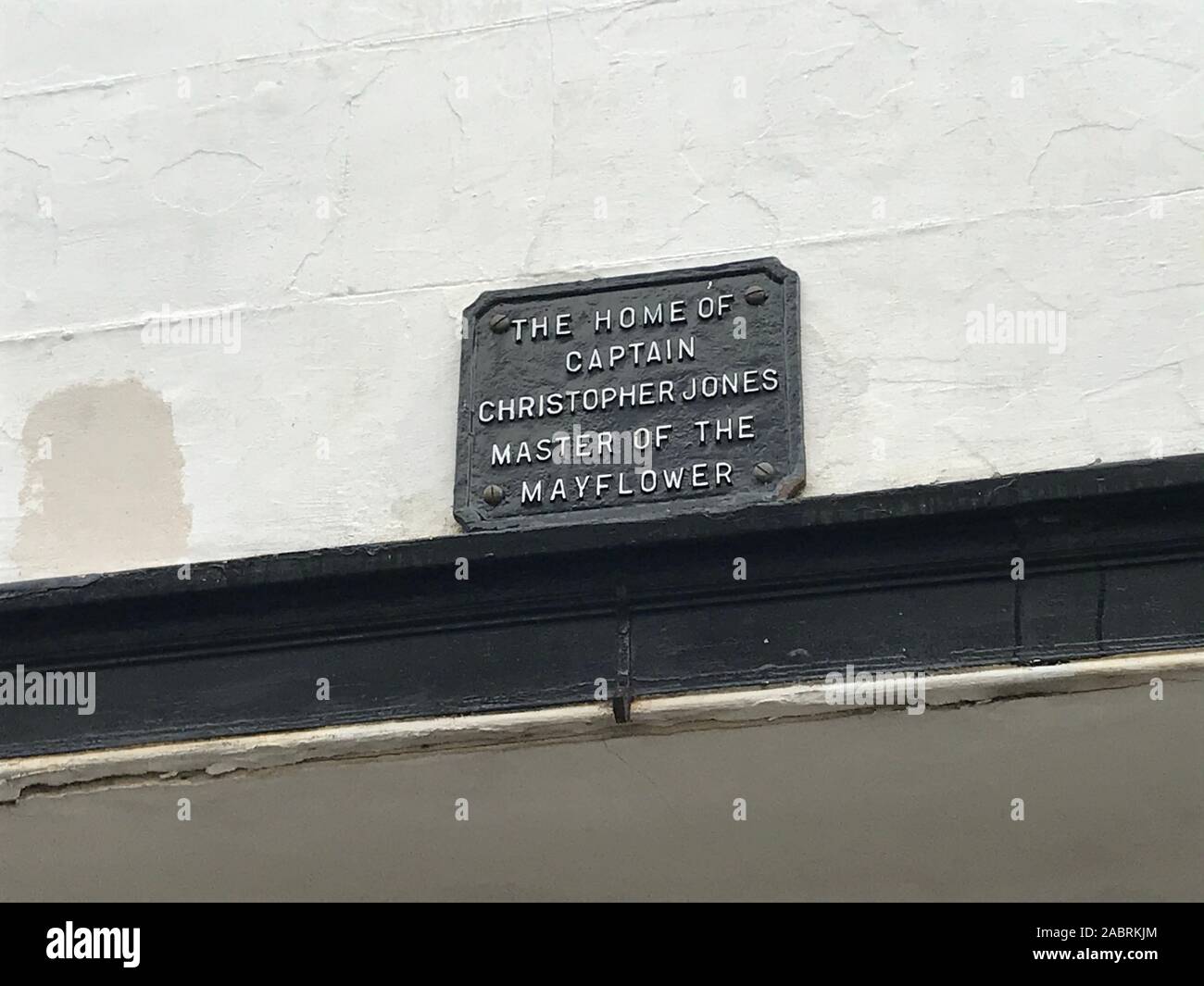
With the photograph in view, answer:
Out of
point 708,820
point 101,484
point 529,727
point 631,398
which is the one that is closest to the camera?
point 529,727

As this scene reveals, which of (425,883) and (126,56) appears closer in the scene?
(425,883)

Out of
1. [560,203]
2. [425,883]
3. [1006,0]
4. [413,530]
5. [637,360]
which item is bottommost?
[425,883]

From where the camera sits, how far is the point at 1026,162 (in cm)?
609

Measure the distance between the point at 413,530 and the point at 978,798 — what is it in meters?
1.70

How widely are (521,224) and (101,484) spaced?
57.3 inches

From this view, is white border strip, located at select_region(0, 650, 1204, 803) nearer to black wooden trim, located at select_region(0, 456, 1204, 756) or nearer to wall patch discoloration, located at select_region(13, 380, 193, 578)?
black wooden trim, located at select_region(0, 456, 1204, 756)

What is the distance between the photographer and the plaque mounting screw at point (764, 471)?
571 cm

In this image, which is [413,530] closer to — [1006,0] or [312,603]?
[312,603]

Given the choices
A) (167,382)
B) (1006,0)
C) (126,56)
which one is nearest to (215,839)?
(167,382)

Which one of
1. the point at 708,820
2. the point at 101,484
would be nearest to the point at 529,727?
the point at 708,820

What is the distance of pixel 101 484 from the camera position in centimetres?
625

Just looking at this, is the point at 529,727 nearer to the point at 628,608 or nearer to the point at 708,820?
the point at 628,608

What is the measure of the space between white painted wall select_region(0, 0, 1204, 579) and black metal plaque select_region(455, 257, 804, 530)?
0.09 m

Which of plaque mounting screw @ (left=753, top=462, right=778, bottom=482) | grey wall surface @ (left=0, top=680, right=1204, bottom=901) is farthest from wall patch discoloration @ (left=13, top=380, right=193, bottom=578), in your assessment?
plaque mounting screw @ (left=753, top=462, right=778, bottom=482)
